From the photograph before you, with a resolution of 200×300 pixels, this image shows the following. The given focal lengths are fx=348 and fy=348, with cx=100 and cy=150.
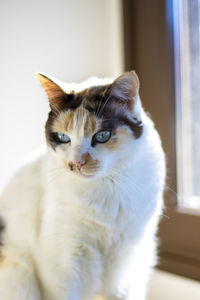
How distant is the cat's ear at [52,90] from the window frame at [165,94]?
23.4 inches

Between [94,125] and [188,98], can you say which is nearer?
[94,125]

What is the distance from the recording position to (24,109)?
4.75 feet

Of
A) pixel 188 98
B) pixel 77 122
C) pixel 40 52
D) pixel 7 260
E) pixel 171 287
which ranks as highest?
pixel 40 52

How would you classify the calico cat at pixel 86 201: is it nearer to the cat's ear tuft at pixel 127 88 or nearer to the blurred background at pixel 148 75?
the cat's ear tuft at pixel 127 88

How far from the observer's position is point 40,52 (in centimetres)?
144

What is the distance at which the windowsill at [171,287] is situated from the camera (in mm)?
1296

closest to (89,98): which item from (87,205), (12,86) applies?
(87,205)

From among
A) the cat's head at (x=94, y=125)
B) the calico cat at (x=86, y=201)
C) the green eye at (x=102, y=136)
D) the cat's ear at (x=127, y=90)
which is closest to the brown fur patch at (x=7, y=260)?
the calico cat at (x=86, y=201)

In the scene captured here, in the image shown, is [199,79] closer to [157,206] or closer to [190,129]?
[190,129]

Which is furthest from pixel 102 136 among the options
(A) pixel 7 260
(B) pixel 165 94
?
(B) pixel 165 94

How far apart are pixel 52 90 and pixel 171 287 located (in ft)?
3.00

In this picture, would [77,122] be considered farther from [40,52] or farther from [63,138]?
[40,52]

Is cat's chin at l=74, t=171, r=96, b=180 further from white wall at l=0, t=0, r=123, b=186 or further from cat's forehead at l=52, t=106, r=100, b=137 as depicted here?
white wall at l=0, t=0, r=123, b=186

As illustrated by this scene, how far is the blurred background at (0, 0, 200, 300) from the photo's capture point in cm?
138
